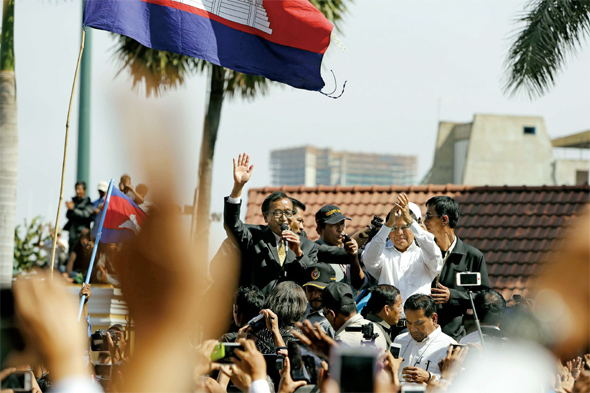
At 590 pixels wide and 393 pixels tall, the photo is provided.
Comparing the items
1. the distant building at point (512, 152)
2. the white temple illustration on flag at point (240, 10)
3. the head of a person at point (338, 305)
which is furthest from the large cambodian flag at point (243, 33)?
the distant building at point (512, 152)

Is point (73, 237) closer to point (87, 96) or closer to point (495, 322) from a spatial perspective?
point (87, 96)

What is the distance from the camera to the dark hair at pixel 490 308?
5.22m

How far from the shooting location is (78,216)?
11.6 m

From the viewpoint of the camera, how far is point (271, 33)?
723cm

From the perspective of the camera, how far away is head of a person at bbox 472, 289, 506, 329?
522cm

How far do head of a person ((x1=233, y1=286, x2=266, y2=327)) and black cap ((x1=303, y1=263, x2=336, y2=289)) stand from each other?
56cm

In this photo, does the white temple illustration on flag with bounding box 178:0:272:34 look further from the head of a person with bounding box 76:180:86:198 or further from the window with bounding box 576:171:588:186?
the window with bounding box 576:171:588:186

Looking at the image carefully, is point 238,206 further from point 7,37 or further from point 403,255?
point 7,37

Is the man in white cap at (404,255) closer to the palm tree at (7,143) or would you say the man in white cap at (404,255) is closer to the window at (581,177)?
the palm tree at (7,143)

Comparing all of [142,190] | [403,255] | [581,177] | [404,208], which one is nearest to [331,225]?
[403,255]

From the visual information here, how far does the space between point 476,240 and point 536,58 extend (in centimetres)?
377

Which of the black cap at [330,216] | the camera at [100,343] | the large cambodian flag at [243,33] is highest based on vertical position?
the large cambodian flag at [243,33]

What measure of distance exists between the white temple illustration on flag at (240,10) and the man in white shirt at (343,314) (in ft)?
9.35

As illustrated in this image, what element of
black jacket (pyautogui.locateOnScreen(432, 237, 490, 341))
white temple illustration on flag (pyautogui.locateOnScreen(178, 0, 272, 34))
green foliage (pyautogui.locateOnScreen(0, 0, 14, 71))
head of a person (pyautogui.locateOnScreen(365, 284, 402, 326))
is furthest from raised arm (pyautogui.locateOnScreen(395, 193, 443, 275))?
green foliage (pyautogui.locateOnScreen(0, 0, 14, 71))
